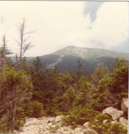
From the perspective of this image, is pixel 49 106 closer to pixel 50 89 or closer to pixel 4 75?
pixel 50 89

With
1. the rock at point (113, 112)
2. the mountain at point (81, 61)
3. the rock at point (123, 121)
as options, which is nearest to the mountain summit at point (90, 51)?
the mountain at point (81, 61)

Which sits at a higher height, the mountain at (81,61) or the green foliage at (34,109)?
the mountain at (81,61)

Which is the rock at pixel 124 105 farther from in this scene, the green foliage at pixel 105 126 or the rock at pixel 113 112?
the green foliage at pixel 105 126

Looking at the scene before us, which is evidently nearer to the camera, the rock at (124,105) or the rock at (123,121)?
the rock at (123,121)

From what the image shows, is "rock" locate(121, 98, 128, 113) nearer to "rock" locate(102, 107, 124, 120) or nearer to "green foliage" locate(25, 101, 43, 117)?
"rock" locate(102, 107, 124, 120)

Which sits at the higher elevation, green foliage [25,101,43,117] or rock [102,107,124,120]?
rock [102,107,124,120]

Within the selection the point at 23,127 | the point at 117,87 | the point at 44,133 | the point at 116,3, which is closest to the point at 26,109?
the point at 23,127

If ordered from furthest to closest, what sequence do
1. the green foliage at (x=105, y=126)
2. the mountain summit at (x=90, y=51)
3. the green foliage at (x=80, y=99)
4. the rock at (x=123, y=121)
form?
the mountain summit at (x=90, y=51) < the green foliage at (x=80, y=99) < the rock at (x=123, y=121) < the green foliage at (x=105, y=126)

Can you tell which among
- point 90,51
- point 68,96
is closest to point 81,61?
point 90,51

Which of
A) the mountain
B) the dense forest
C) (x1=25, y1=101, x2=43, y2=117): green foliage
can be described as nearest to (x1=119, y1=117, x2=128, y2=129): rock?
the dense forest
